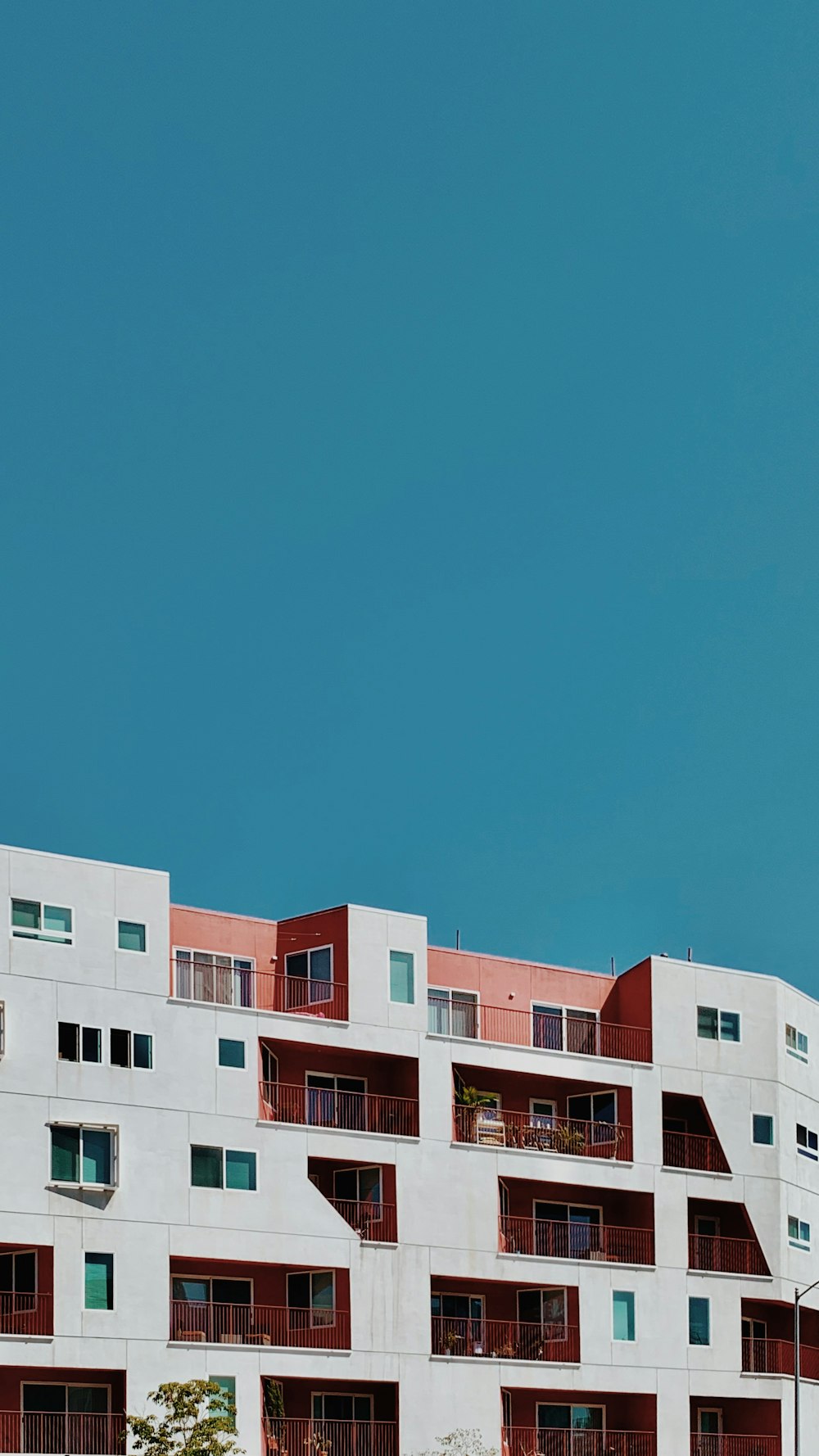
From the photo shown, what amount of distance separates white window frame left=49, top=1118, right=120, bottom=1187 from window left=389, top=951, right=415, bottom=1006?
464 inches

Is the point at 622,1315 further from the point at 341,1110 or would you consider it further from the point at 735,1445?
the point at 341,1110

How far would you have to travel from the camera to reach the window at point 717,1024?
282 feet

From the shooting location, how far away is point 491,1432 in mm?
76562

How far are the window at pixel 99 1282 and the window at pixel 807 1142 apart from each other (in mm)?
28741

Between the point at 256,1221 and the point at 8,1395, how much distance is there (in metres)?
9.26

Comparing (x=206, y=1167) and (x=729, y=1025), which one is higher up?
(x=729, y=1025)

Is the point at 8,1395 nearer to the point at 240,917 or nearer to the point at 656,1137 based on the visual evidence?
the point at 240,917

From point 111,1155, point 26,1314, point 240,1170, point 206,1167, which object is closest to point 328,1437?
point 240,1170

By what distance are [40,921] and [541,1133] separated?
20.6 m

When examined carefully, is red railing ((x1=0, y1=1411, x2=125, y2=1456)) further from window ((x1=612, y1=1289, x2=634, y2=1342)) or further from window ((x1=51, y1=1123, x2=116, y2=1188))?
window ((x1=612, y1=1289, x2=634, y2=1342))

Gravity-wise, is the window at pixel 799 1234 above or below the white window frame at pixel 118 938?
below

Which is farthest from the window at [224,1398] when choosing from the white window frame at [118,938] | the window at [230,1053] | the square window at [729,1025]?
the square window at [729,1025]

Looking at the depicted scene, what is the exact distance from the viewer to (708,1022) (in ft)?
282

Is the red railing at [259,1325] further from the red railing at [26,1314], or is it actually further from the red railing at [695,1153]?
the red railing at [695,1153]
